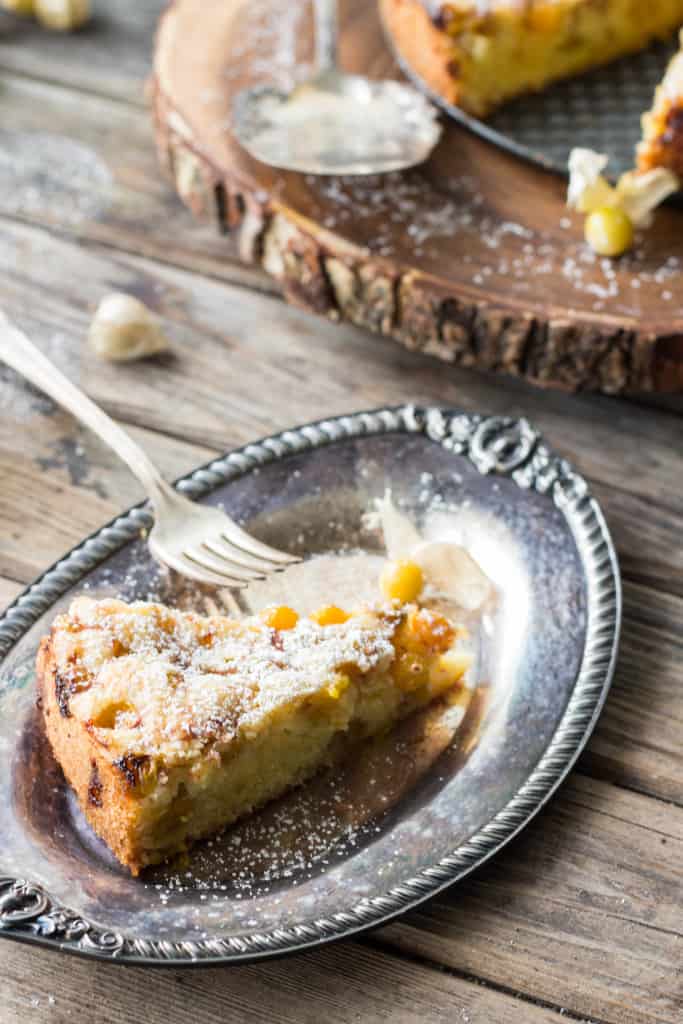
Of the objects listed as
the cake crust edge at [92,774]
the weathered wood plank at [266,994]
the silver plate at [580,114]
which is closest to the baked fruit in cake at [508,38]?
the silver plate at [580,114]

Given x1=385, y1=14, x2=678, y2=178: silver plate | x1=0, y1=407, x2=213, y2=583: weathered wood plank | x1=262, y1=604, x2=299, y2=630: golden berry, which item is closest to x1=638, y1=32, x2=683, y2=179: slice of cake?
x1=385, y1=14, x2=678, y2=178: silver plate

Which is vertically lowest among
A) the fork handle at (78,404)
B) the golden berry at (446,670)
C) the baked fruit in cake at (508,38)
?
the golden berry at (446,670)

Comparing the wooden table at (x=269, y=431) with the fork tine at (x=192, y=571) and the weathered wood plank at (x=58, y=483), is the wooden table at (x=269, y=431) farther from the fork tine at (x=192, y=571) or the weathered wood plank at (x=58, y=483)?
the fork tine at (x=192, y=571)

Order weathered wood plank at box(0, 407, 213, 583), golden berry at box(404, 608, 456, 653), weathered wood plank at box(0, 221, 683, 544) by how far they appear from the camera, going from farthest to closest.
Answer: weathered wood plank at box(0, 221, 683, 544), weathered wood plank at box(0, 407, 213, 583), golden berry at box(404, 608, 456, 653)

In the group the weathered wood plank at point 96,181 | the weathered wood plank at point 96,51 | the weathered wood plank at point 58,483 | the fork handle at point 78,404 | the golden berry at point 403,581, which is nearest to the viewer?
the golden berry at point 403,581

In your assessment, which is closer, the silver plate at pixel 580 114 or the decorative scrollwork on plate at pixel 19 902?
the decorative scrollwork on plate at pixel 19 902

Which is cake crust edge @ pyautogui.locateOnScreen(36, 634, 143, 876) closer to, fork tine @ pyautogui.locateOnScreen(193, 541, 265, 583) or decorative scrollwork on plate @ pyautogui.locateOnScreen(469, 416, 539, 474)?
fork tine @ pyautogui.locateOnScreen(193, 541, 265, 583)
